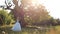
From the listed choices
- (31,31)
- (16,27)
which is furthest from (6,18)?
(31,31)

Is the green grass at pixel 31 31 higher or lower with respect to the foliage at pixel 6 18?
lower

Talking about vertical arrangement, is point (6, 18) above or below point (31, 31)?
above

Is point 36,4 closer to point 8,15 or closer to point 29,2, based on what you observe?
point 29,2

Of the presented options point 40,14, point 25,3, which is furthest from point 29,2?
point 40,14

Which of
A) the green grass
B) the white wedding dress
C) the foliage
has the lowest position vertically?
the green grass

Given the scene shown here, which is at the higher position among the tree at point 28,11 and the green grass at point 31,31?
the tree at point 28,11

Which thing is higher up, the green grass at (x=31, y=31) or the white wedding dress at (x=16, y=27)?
the white wedding dress at (x=16, y=27)

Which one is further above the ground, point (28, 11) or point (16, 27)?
point (28, 11)

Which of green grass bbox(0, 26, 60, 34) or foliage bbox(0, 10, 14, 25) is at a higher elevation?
foliage bbox(0, 10, 14, 25)

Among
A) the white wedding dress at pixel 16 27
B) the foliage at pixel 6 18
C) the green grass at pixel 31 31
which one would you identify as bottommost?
the green grass at pixel 31 31

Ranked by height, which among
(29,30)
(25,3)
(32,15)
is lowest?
(29,30)

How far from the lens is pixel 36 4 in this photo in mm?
1575

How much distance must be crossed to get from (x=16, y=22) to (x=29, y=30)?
0.42 feet

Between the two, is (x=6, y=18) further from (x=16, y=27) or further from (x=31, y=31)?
(x=31, y=31)
